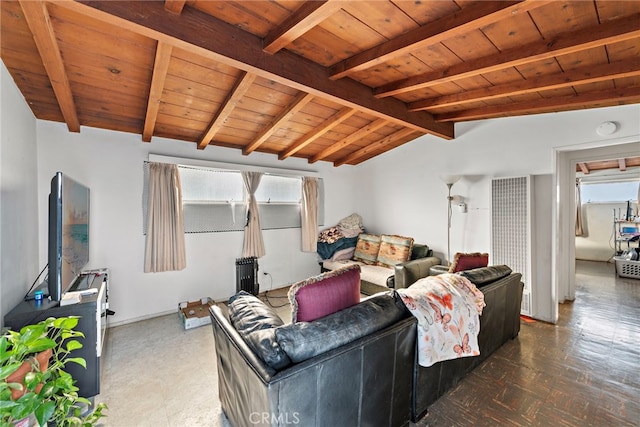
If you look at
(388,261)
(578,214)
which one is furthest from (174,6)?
(578,214)

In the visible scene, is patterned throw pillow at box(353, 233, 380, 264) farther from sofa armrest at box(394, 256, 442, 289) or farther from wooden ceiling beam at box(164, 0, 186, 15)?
wooden ceiling beam at box(164, 0, 186, 15)

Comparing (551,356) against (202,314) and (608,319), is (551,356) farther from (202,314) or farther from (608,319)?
(202,314)

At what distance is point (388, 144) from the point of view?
4.48 m

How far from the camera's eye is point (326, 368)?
1.15 m

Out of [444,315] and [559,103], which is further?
[559,103]

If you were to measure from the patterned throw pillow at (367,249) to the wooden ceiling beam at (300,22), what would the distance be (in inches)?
133

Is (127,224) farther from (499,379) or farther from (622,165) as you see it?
(622,165)

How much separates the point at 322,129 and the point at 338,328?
264 cm

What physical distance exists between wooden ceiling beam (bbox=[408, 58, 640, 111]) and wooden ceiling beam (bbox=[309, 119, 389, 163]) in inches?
27.0

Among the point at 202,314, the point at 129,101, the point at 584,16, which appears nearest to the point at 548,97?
the point at 584,16

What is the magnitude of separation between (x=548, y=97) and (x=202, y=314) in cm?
461

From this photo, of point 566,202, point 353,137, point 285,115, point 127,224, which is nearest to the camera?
point 285,115

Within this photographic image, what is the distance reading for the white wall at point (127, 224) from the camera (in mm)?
2748

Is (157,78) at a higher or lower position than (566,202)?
higher
